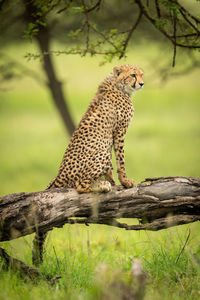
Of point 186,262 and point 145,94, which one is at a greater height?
point 145,94

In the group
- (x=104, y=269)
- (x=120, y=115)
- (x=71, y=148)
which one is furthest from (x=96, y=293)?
(x=120, y=115)

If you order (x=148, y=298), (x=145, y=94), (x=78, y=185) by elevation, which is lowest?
(x=148, y=298)

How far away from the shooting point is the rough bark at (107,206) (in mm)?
3445

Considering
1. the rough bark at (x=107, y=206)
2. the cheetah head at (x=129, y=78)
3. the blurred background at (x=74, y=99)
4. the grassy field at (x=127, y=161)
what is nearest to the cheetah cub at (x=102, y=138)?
the cheetah head at (x=129, y=78)

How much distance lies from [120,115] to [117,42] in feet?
3.21

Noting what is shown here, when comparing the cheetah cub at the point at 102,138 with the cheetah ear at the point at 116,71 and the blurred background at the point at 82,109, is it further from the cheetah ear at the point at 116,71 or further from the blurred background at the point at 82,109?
the blurred background at the point at 82,109

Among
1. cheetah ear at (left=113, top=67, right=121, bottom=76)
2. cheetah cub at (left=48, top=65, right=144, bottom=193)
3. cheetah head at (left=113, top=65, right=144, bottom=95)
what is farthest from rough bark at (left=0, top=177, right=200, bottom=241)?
cheetah ear at (left=113, top=67, right=121, bottom=76)

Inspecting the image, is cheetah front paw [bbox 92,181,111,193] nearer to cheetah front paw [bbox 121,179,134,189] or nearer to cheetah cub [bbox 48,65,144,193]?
cheetah cub [bbox 48,65,144,193]

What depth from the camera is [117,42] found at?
14.8 ft

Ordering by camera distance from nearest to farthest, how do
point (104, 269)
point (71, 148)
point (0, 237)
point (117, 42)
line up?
point (104, 269), point (0, 237), point (71, 148), point (117, 42)

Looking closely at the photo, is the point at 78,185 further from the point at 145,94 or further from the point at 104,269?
the point at 145,94

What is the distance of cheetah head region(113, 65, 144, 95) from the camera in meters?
4.12

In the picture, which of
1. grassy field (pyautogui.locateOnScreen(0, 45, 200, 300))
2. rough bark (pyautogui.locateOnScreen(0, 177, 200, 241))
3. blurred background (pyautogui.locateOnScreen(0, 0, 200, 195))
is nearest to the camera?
grassy field (pyautogui.locateOnScreen(0, 45, 200, 300))

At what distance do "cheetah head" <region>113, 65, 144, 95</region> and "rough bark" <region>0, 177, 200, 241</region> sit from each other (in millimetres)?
1083
